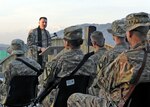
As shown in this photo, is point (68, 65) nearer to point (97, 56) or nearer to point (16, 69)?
point (97, 56)

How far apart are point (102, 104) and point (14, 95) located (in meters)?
3.65

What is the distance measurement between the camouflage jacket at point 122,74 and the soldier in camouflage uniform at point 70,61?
1.71 metres

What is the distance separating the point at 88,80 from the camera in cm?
611

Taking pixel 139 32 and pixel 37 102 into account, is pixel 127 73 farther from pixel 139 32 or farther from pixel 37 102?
pixel 37 102

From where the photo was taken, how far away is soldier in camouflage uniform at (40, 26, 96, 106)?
6109 millimetres

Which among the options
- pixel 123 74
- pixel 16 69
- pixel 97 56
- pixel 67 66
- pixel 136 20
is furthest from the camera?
→ pixel 16 69

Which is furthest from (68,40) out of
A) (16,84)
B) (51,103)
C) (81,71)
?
(16,84)

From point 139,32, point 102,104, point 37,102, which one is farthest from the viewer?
point 37,102

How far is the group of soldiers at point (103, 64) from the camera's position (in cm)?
424

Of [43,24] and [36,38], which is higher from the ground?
[43,24]

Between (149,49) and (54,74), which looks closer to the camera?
(149,49)

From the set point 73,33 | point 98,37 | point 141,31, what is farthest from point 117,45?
point 141,31

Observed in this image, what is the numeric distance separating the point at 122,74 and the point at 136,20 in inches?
23.8

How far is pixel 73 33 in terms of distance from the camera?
6.27 metres
